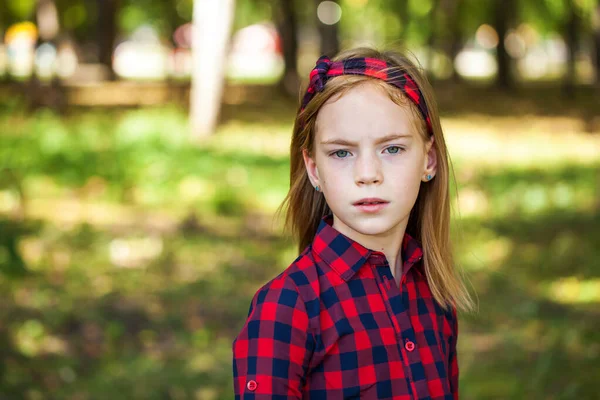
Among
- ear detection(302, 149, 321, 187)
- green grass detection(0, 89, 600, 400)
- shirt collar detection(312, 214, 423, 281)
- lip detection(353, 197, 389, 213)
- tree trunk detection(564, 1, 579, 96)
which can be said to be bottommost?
green grass detection(0, 89, 600, 400)

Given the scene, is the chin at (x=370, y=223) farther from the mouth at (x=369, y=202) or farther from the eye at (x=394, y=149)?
the eye at (x=394, y=149)

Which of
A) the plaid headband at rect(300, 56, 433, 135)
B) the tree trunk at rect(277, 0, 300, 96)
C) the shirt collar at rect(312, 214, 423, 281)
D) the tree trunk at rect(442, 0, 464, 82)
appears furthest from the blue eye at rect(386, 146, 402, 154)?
the tree trunk at rect(442, 0, 464, 82)

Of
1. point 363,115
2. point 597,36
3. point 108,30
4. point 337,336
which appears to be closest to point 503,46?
point 597,36

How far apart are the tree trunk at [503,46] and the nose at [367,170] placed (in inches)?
899

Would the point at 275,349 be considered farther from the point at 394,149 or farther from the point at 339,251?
the point at 394,149

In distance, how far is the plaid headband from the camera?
69.7 inches

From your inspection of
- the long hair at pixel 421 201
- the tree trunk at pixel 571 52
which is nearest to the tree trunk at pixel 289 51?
the tree trunk at pixel 571 52

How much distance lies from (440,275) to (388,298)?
0.22 meters

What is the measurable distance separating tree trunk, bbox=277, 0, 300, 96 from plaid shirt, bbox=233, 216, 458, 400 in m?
20.4

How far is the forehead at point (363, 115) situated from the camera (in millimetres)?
1732

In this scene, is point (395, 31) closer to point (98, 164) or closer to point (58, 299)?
point (98, 164)

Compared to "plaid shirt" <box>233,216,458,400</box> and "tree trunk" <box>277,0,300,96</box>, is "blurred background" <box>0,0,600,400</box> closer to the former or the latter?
"plaid shirt" <box>233,216,458,400</box>

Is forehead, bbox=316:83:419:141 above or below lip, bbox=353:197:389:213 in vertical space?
above

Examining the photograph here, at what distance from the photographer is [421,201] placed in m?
2.04
